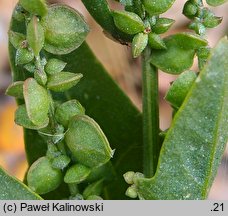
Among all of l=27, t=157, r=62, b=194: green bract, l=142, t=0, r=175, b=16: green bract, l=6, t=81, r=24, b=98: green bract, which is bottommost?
l=27, t=157, r=62, b=194: green bract

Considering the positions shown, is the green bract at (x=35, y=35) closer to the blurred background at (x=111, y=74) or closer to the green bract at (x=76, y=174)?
the green bract at (x=76, y=174)

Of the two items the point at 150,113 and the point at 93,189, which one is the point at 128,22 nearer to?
the point at 150,113

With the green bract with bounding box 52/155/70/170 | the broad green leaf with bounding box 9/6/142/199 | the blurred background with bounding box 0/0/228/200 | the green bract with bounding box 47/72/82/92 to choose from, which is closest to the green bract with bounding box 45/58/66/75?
the green bract with bounding box 47/72/82/92

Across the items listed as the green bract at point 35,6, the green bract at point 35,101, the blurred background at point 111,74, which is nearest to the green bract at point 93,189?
the green bract at point 35,101

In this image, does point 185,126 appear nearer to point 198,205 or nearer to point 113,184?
point 198,205

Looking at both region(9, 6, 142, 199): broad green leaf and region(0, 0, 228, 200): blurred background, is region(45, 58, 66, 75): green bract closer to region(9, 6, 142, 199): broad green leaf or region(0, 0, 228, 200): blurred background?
region(9, 6, 142, 199): broad green leaf

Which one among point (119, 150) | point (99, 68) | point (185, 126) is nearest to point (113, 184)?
point (119, 150)
